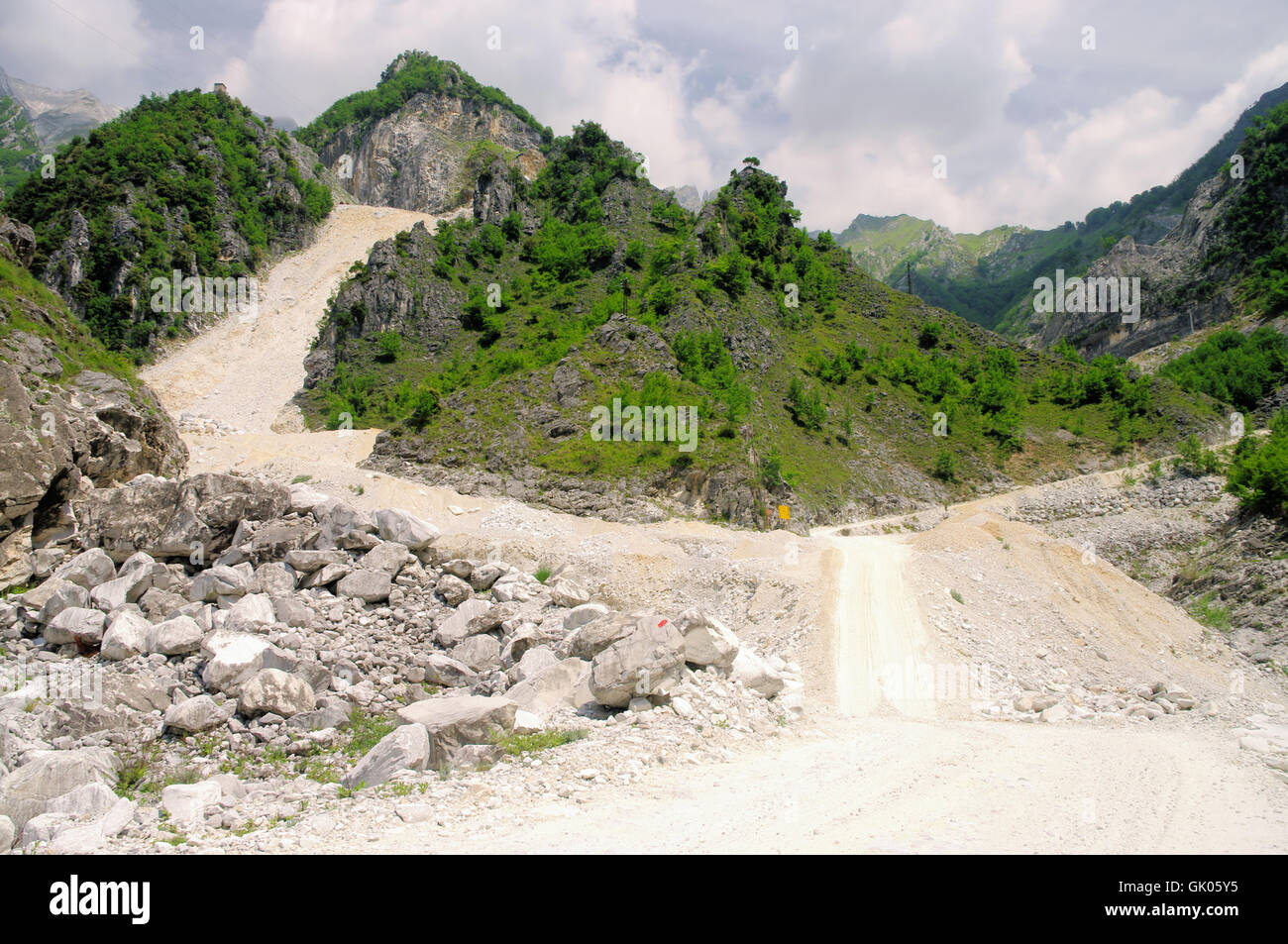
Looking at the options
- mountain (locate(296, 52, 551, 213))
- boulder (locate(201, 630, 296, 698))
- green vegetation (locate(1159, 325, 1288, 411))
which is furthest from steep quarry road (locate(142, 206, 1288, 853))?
mountain (locate(296, 52, 551, 213))

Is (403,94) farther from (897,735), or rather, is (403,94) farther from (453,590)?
(897,735)

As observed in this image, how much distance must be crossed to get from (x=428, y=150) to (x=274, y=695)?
105722 millimetres

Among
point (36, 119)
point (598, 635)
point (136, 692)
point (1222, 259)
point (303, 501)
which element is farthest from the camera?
Result: point (36, 119)

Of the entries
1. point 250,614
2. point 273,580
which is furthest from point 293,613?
point 273,580

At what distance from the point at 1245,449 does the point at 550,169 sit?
70.7 m

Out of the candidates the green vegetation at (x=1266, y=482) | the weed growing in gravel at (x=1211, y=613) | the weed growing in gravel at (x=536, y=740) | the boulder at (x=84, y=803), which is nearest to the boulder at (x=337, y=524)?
the weed growing in gravel at (x=536, y=740)

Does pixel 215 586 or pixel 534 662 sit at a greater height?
pixel 215 586

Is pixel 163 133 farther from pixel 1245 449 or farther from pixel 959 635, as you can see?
pixel 1245 449

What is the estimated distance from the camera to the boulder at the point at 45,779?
19.9 feet

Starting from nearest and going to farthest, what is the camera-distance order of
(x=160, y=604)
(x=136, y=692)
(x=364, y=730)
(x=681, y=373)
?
(x=136, y=692) < (x=364, y=730) < (x=160, y=604) < (x=681, y=373)

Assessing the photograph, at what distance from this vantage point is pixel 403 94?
10056cm

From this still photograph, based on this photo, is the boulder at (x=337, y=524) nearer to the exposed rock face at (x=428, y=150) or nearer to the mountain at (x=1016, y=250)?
the exposed rock face at (x=428, y=150)

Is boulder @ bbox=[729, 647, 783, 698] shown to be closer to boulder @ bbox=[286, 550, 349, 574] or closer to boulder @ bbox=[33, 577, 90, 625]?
boulder @ bbox=[286, 550, 349, 574]

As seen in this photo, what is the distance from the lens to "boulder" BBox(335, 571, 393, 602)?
13.2m
